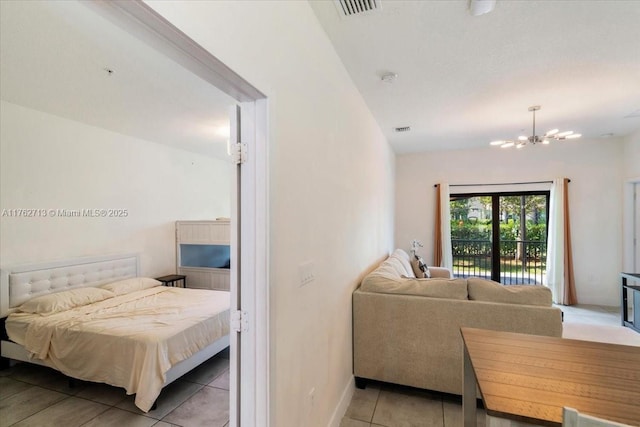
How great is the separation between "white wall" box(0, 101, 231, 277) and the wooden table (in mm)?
4097

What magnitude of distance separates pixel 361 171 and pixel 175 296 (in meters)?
2.70

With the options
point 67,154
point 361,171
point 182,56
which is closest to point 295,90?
point 182,56

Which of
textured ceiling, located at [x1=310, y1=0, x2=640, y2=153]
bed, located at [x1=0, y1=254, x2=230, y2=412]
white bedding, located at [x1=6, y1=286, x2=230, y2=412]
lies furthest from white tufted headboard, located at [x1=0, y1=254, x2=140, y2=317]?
textured ceiling, located at [x1=310, y1=0, x2=640, y2=153]

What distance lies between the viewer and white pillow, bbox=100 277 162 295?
11.6 feet

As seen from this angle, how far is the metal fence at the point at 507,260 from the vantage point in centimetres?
538

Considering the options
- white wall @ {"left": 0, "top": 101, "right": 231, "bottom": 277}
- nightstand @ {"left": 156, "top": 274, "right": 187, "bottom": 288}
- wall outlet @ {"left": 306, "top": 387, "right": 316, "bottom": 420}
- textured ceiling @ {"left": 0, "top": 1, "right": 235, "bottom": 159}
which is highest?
textured ceiling @ {"left": 0, "top": 1, "right": 235, "bottom": 159}

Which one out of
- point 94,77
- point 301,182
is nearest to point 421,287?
point 301,182

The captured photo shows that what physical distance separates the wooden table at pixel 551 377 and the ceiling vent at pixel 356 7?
191cm

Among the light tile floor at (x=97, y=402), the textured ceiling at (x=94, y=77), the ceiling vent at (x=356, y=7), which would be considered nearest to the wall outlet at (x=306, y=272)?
the light tile floor at (x=97, y=402)

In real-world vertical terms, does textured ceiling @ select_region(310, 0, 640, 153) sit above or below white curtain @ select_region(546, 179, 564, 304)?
above

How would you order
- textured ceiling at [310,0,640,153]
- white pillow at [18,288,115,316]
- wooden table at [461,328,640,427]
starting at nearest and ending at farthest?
wooden table at [461,328,640,427]
textured ceiling at [310,0,640,153]
white pillow at [18,288,115,316]

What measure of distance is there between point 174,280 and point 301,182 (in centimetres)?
378

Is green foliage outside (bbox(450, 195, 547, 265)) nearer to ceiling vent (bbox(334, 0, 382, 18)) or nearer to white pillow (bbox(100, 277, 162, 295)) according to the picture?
ceiling vent (bbox(334, 0, 382, 18))

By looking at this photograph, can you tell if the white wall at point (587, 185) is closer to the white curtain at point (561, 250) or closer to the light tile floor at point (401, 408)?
the white curtain at point (561, 250)
